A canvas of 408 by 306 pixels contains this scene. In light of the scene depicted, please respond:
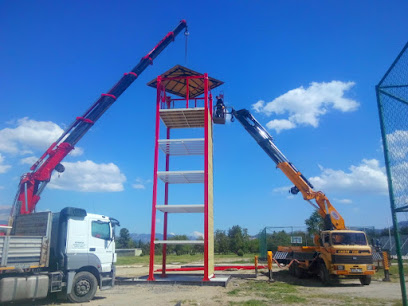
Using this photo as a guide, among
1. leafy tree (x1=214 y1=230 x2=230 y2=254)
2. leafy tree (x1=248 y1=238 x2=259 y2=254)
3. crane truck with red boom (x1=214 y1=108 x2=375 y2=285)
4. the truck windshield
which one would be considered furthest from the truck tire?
leafy tree (x1=214 y1=230 x2=230 y2=254)

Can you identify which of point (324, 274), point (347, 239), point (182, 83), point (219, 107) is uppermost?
point (182, 83)

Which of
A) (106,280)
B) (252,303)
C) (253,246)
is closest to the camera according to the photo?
(252,303)

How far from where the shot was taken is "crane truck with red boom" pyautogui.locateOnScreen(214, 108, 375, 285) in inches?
660

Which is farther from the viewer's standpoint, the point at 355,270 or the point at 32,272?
the point at 355,270

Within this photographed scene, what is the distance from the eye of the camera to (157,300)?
1300cm

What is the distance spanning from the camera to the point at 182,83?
69.8ft

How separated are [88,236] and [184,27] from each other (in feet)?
63.1

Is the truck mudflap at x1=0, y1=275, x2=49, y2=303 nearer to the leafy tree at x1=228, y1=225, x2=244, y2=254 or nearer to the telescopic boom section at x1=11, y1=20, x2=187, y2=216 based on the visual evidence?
the telescopic boom section at x1=11, y1=20, x2=187, y2=216

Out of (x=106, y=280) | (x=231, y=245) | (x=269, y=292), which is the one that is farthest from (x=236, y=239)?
(x=106, y=280)

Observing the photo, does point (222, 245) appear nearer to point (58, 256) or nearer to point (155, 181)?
point (155, 181)

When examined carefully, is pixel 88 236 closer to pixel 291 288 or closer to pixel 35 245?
pixel 35 245

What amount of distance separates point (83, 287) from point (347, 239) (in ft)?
42.4

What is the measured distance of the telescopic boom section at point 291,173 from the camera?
20.5m

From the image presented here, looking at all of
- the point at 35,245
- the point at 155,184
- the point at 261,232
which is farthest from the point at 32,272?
the point at 261,232
